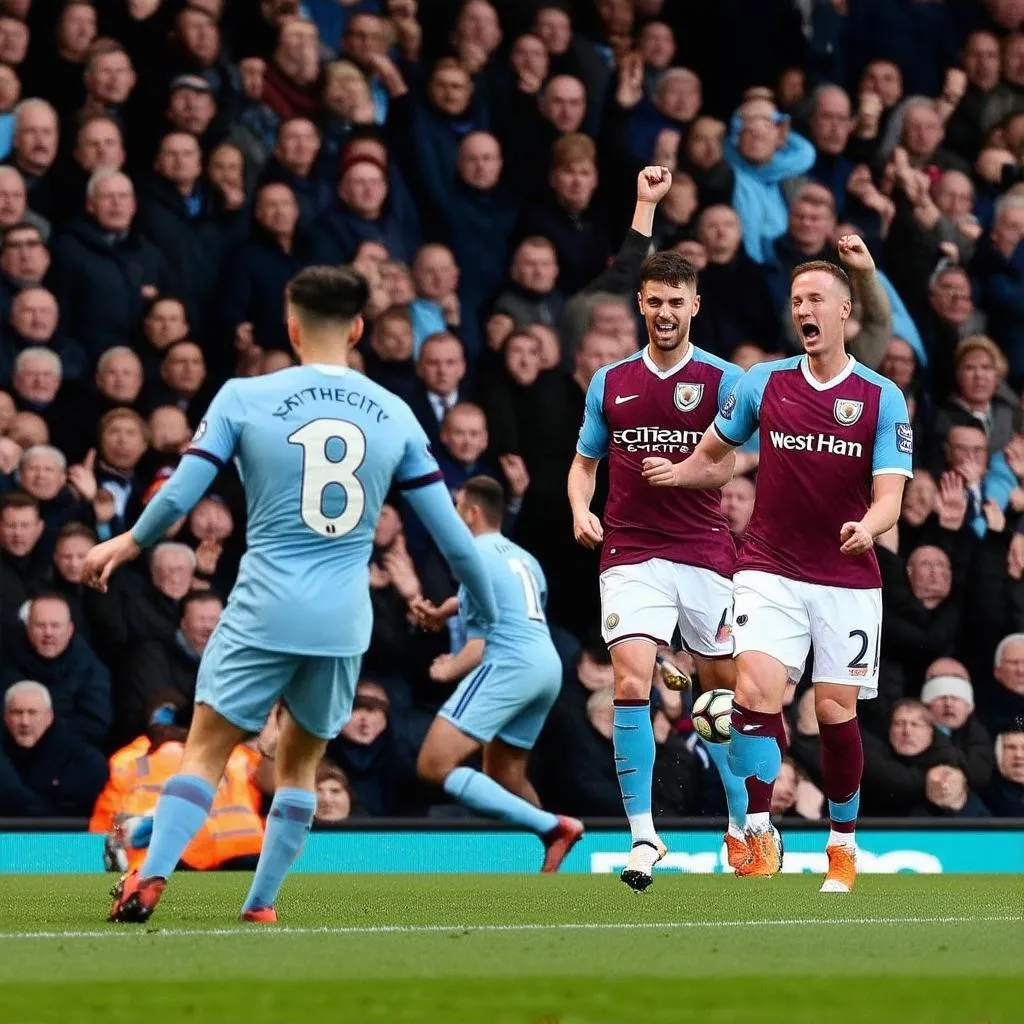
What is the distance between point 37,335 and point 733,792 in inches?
188

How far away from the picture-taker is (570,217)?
1366cm

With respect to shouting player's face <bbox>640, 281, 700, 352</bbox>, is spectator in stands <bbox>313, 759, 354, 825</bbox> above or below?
below

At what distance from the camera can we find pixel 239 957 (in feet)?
17.4

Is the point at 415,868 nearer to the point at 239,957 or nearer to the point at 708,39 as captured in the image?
the point at 239,957

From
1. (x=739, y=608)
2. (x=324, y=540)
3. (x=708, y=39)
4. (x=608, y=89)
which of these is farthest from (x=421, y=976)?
(x=708, y=39)

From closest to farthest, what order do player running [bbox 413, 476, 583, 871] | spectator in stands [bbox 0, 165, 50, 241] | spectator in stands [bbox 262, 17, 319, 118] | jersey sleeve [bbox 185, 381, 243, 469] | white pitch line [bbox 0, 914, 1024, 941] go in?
white pitch line [bbox 0, 914, 1024, 941], jersey sleeve [bbox 185, 381, 243, 469], player running [bbox 413, 476, 583, 871], spectator in stands [bbox 0, 165, 50, 241], spectator in stands [bbox 262, 17, 319, 118]

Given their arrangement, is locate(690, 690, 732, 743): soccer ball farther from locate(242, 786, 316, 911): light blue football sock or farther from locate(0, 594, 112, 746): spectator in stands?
locate(0, 594, 112, 746): spectator in stands

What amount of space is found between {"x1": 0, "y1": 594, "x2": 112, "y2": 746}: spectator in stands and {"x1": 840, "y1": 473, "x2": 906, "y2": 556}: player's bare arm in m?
4.50

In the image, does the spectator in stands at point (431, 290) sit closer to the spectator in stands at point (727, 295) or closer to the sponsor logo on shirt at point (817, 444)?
the spectator in stands at point (727, 295)

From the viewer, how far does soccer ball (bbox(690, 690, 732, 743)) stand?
30.2ft

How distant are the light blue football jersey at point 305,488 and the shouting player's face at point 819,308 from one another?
2.46 m

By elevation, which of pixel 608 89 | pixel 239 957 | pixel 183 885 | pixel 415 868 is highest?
pixel 608 89

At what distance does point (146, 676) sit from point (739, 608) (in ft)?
13.3

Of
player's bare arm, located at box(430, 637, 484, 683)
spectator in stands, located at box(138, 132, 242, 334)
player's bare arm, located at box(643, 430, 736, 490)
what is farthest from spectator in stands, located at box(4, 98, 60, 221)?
player's bare arm, located at box(643, 430, 736, 490)
